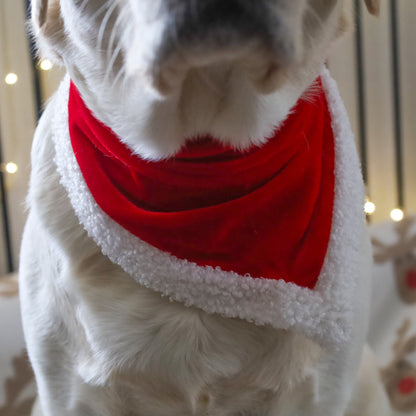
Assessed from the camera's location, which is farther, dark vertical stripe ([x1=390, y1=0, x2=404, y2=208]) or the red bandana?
dark vertical stripe ([x1=390, y1=0, x2=404, y2=208])

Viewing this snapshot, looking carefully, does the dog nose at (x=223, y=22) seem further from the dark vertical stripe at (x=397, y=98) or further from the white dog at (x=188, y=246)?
the dark vertical stripe at (x=397, y=98)

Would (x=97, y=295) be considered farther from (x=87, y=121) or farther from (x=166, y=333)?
(x=87, y=121)

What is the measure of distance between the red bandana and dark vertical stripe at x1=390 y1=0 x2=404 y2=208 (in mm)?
1314

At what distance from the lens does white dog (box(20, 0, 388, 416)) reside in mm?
781

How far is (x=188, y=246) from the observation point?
2.66 ft

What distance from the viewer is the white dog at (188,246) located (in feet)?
2.56

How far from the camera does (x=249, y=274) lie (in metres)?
0.81

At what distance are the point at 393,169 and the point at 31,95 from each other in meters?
1.22

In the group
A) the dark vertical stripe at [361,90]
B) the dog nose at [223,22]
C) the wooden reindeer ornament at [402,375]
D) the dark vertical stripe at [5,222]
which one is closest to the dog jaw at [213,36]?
the dog nose at [223,22]

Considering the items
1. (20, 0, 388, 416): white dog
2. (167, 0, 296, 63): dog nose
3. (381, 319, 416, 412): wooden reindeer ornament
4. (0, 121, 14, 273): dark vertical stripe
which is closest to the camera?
(167, 0, 296, 63): dog nose

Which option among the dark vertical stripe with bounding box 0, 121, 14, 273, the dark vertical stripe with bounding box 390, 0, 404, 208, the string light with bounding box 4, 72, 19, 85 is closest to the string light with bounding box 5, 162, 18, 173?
the dark vertical stripe with bounding box 0, 121, 14, 273

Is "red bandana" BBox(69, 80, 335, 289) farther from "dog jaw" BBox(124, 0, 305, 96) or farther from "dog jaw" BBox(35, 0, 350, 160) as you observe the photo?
"dog jaw" BBox(124, 0, 305, 96)

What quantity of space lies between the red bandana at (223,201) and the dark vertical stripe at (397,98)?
4.31ft

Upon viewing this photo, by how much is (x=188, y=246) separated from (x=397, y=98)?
1462 mm
